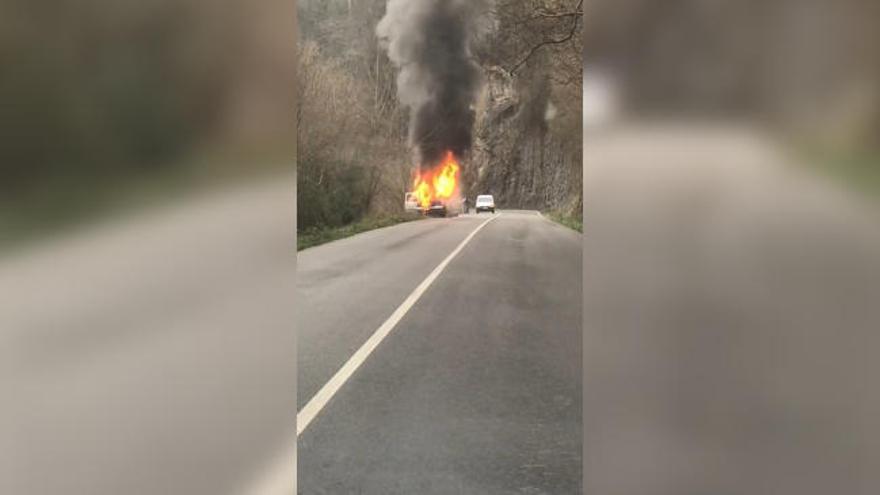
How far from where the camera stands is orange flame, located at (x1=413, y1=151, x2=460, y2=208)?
20.7 meters

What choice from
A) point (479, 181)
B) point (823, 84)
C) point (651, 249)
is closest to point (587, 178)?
point (651, 249)

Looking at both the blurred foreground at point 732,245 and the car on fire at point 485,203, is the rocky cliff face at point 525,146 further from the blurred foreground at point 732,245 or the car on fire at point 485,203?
the blurred foreground at point 732,245

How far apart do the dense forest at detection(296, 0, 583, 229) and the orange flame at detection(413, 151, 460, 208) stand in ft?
4.38

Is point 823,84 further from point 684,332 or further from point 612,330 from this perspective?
point 612,330

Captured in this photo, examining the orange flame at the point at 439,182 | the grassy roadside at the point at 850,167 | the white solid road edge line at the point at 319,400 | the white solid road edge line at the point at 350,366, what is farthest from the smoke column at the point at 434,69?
the grassy roadside at the point at 850,167

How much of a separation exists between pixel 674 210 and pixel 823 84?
0.33m

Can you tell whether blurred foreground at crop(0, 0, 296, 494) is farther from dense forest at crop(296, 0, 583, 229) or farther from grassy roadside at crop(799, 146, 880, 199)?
dense forest at crop(296, 0, 583, 229)

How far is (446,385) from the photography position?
4070 millimetres

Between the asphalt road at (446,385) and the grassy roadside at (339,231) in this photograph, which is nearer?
the asphalt road at (446,385)

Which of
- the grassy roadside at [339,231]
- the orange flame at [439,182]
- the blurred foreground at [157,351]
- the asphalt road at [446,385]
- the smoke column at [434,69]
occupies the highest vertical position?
the smoke column at [434,69]

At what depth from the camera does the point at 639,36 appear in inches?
47.1

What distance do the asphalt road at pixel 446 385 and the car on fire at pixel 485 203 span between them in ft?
51.9

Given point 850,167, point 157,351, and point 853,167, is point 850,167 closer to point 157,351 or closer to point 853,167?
point 853,167

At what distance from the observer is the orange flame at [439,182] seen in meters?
20.7
